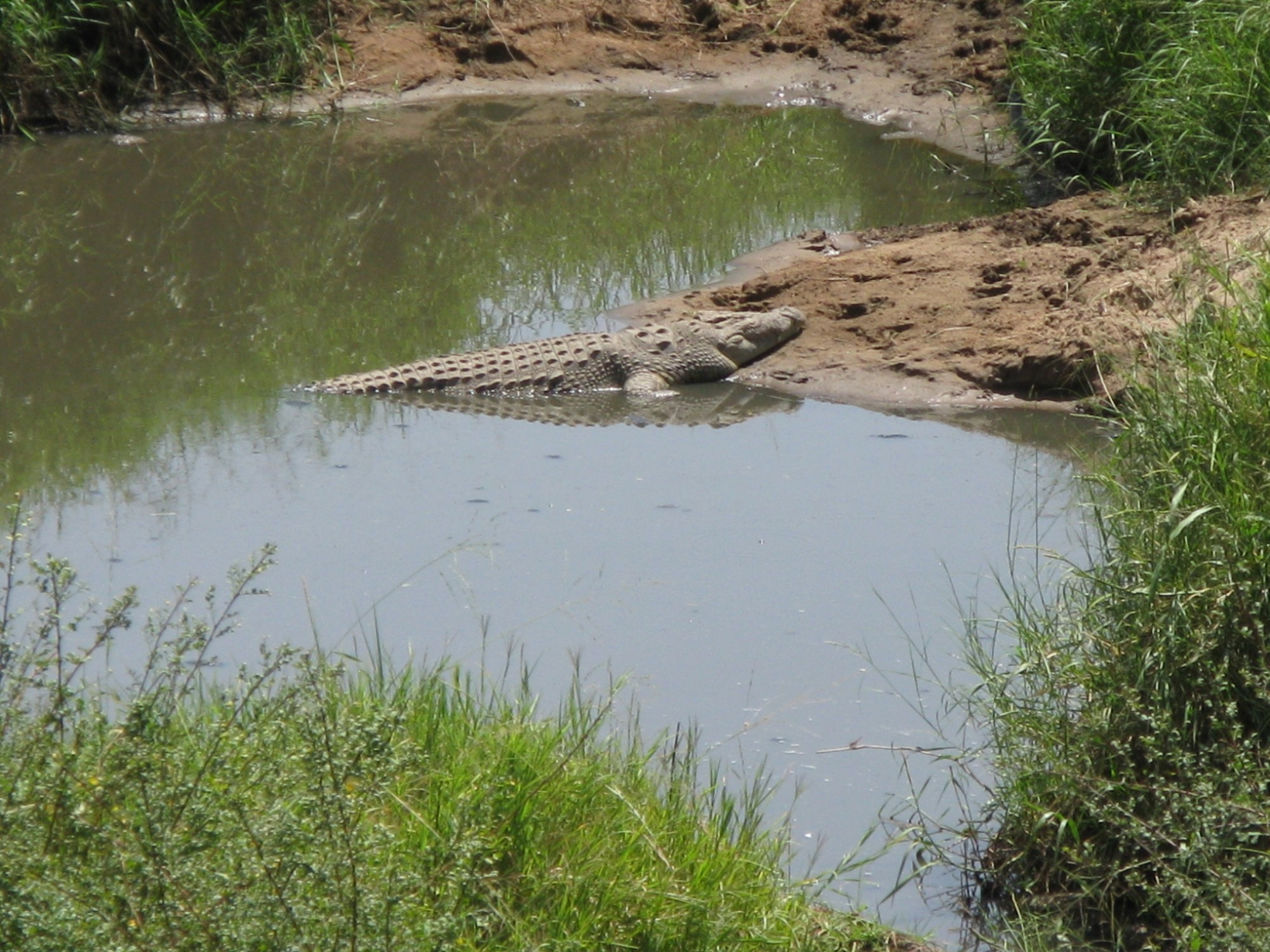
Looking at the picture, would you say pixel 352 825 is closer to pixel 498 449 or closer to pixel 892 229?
pixel 498 449

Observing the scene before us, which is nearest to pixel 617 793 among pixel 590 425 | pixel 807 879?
pixel 807 879

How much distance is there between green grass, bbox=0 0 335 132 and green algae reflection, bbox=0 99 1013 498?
337 mm

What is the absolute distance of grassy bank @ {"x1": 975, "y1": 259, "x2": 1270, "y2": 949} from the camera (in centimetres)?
291

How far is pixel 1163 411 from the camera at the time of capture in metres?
3.57

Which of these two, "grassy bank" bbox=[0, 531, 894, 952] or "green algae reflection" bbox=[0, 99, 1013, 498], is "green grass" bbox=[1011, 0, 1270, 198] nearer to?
"green algae reflection" bbox=[0, 99, 1013, 498]

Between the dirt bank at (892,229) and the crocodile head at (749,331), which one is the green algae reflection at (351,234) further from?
the crocodile head at (749,331)

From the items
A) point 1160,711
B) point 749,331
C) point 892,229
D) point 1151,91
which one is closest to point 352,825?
point 1160,711

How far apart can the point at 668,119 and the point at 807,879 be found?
882 cm

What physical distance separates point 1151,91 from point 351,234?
13.9ft

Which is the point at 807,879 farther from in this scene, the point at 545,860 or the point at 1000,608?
the point at 1000,608

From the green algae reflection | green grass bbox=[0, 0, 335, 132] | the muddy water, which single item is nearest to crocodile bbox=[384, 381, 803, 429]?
the muddy water

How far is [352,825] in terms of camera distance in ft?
7.75

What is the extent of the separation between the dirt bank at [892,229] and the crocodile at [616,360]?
0.47 ft

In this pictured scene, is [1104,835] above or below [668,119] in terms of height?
below
